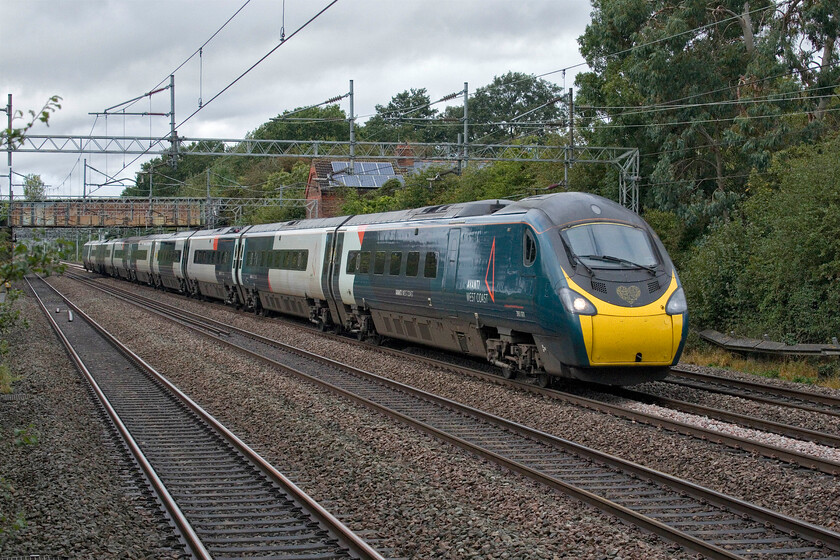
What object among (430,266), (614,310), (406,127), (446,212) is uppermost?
(406,127)

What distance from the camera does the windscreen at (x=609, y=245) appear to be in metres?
12.6

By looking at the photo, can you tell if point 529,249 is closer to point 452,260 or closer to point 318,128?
point 452,260

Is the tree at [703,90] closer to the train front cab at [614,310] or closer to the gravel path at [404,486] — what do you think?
the train front cab at [614,310]

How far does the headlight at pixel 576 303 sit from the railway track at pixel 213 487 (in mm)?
4825

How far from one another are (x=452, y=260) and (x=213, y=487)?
308 inches

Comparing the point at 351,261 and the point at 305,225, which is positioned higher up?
the point at 305,225

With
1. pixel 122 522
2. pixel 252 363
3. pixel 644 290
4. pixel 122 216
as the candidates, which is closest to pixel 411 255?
pixel 252 363

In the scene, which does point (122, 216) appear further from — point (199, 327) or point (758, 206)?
point (758, 206)

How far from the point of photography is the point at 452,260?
1573 cm

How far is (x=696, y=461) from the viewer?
9070mm

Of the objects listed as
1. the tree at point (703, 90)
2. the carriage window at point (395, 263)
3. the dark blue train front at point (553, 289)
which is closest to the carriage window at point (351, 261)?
the carriage window at point (395, 263)

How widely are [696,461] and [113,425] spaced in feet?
25.1

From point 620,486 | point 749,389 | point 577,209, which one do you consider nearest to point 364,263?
point 577,209

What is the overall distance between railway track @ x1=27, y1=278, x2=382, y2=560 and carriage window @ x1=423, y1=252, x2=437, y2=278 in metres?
5.15
